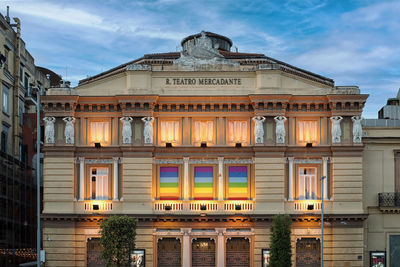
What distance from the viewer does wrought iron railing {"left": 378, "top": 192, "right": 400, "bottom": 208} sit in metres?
44.2

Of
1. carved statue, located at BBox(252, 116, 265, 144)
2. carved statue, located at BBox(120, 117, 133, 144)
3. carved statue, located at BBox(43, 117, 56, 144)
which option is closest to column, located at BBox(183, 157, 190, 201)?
carved statue, located at BBox(120, 117, 133, 144)

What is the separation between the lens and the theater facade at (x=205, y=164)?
42.3m

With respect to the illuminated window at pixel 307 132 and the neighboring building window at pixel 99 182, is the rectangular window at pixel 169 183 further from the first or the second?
the illuminated window at pixel 307 132

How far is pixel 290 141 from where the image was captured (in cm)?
4341

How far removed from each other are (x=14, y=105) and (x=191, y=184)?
19150 mm

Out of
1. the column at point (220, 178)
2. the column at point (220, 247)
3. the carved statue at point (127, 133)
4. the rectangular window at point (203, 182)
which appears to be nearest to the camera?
the column at point (220, 247)

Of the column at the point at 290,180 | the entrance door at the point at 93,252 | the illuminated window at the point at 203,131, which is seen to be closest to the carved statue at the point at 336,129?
the column at the point at 290,180

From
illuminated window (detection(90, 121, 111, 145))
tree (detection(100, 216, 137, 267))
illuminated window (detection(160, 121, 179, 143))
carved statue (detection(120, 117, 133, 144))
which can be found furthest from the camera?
illuminated window (detection(90, 121, 111, 145))

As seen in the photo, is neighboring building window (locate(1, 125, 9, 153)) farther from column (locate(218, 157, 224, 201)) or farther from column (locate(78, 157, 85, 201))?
column (locate(218, 157, 224, 201))

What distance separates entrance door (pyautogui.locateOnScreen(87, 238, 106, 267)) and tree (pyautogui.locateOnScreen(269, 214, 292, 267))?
42.7ft

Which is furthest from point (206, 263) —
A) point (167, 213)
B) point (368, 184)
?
point (368, 184)

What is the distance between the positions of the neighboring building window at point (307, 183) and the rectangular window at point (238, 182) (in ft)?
13.1

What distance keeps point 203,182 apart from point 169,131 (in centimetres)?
463

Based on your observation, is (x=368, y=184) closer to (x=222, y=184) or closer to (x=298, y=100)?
(x=298, y=100)
